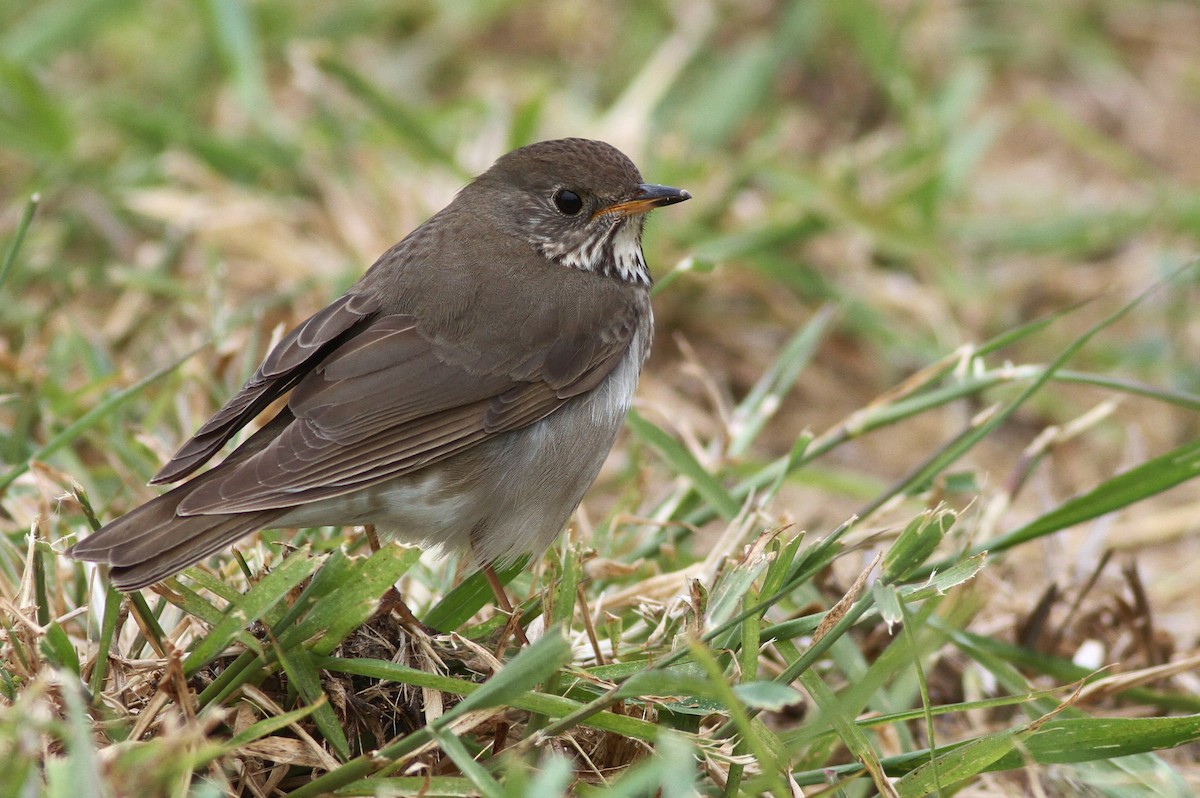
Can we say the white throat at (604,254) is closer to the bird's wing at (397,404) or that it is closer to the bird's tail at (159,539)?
the bird's wing at (397,404)

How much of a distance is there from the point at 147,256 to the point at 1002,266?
170 inches

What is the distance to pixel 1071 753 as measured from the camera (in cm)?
340

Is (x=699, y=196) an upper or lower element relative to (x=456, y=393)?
lower

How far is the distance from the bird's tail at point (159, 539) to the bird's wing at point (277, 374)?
8.8 inches

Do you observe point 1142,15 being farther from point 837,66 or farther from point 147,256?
point 147,256

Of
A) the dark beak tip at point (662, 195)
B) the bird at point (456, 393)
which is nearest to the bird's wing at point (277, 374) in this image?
the bird at point (456, 393)

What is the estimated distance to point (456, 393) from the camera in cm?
413

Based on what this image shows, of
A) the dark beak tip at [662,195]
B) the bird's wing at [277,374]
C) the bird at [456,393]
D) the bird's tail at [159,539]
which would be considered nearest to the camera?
the bird's tail at [159,539]

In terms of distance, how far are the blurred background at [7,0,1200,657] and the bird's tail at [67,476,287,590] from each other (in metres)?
1.47

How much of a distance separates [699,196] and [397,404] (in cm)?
342

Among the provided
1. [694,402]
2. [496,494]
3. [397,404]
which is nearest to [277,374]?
[397,404]

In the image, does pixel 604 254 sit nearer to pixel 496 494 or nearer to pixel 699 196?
pixel 496 494

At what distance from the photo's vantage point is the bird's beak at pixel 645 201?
4824 millimetres

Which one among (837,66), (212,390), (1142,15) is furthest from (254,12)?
(1142,15)
